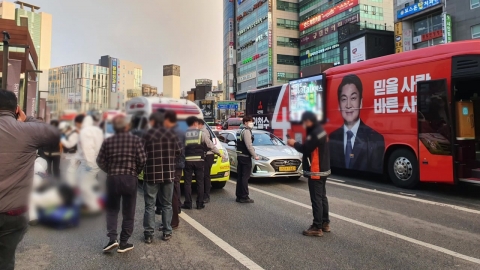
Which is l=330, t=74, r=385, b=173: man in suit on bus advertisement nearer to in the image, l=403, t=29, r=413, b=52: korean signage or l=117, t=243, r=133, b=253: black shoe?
l=117, t=243, r=133, b=253: black shoe

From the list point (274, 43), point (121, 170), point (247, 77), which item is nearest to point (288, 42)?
point (274, 43)

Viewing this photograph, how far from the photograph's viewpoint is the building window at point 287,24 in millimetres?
70000

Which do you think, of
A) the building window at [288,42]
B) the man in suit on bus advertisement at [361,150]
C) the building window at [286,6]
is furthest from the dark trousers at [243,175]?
the building window at [286,6]

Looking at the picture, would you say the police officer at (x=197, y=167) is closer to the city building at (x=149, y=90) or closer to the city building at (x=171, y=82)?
the city building at (x=171, y=82)

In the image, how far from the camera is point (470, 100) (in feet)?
25.2

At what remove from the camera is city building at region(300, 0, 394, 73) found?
1911 inches

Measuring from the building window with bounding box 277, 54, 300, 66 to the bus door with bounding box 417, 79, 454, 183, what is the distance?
63.4 m

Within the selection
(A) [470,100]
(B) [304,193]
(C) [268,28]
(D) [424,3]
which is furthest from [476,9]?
(C) [268,28]

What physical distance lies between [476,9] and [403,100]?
2932cm

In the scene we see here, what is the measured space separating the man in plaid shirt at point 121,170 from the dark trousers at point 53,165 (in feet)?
0.74

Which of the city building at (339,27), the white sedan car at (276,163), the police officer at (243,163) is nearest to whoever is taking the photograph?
the police officer at (243,163)

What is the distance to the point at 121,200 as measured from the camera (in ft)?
11.0

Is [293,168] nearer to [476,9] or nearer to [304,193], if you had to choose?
[304,193]

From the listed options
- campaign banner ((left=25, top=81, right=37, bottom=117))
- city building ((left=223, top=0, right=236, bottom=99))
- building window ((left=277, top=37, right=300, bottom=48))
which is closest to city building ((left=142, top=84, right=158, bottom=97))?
campaign banner ((left=25, top=81, right=37, bottom=117))
